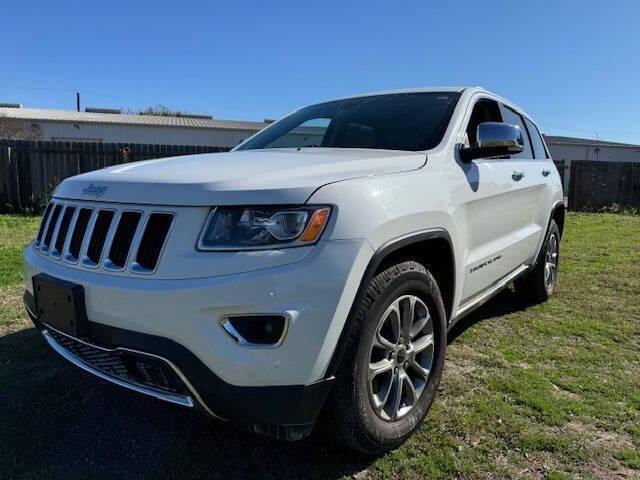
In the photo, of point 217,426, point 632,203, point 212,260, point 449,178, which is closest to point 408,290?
point 449,178

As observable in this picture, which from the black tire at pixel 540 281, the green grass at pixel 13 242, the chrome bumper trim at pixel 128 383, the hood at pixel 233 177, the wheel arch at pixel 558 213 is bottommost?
the green grass at pixel 13 242

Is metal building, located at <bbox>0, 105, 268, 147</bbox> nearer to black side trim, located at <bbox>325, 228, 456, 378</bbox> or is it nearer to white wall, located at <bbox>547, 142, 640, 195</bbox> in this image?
white wall, located at <bbox>547, 142, 640, 195</bbox>

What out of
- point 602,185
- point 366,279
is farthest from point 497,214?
point 602,185

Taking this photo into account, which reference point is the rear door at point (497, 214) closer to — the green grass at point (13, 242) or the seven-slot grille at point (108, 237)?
the seven-slot grille at point (108, 237)

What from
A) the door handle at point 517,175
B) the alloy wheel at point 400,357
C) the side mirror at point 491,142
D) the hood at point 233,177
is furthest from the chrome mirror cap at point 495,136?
the alloy wheel at point 400,357

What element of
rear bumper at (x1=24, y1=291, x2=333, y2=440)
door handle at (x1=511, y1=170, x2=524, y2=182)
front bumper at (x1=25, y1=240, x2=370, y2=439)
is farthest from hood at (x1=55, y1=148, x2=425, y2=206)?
door handle at (x1=511, y1=170, x2=524, y2=182)

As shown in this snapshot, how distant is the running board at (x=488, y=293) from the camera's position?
127 inches

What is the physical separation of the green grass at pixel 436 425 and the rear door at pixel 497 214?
0.62m

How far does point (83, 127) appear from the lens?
26.2m

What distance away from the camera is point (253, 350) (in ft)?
6.28

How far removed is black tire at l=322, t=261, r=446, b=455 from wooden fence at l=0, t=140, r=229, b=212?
378 inches

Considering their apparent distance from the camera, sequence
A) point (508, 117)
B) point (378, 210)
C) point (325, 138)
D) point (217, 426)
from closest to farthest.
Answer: point (378, 210) < point (217, 426) < point (325, 138) < point (508, 117)

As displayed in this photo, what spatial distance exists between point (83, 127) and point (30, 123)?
2.41 m

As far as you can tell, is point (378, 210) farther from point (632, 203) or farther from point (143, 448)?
point (632, 203)
